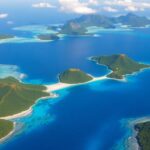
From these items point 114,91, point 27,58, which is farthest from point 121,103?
point 27,58

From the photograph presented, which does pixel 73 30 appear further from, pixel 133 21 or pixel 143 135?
pixel 143 135

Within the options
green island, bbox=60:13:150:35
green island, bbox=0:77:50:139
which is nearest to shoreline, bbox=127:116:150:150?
green island, bbox=0:77:50:139

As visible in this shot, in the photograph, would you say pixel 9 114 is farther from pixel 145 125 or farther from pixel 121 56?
pixel 121 56

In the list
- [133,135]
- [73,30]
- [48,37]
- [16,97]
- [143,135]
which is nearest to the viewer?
[143,135]

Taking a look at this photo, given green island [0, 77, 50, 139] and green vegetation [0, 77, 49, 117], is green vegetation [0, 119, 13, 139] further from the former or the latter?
green vegetation [0, 77, 49, 117]

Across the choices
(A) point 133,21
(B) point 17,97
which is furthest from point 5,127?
(A) point 133,21

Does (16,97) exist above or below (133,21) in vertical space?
above

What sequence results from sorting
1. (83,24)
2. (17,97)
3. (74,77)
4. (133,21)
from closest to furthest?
(17,97) < (74,77) < (83,24) < (133,21)
